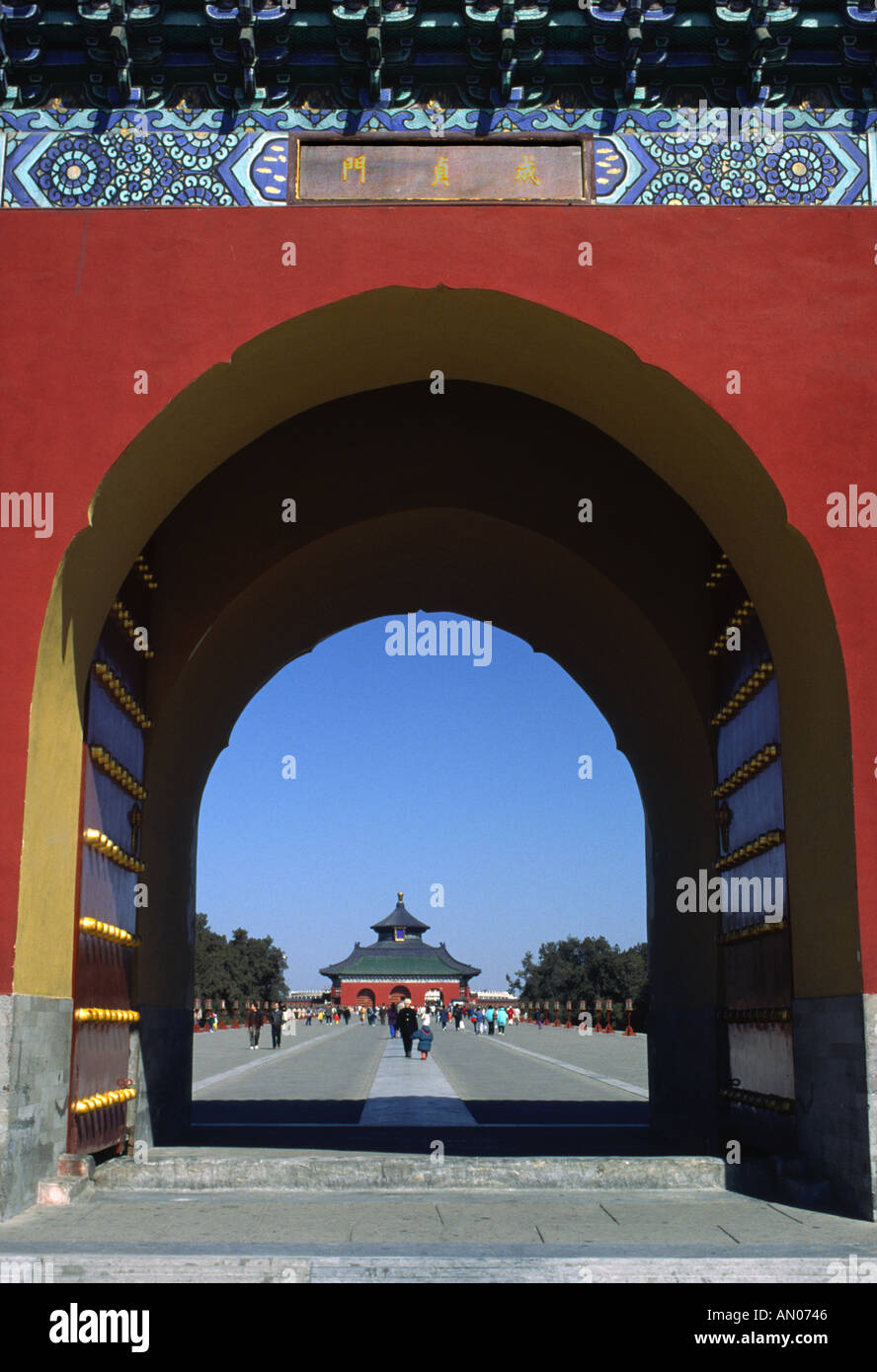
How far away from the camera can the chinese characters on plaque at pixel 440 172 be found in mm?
6363

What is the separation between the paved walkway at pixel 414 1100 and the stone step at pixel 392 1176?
2993 mm

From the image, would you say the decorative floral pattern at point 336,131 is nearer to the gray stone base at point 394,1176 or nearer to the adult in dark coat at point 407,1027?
the gray stone base at point 394,1176

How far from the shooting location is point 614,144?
21.1 feet

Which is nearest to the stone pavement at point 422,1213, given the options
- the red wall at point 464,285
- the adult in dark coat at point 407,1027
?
the red wall at point 464,285

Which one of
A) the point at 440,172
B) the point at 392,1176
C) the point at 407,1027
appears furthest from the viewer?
the point at 407,1027

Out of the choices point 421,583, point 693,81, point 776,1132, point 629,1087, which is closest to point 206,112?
point 693,81

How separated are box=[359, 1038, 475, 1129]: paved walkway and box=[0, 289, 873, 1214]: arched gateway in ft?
5.92

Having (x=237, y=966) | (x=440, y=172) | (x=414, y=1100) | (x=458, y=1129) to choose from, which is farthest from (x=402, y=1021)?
(x=237, y=966)

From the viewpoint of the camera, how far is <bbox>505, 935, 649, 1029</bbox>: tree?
60.4m

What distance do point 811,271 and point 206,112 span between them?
304cm

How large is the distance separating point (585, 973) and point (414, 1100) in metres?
55.3

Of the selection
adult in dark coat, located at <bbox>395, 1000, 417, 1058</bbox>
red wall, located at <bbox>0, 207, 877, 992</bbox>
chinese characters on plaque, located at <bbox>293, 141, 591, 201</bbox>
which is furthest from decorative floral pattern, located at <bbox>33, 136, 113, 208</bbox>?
adult in dark coat, located at <bbox>395, 1000, 417, 1058</bbox>

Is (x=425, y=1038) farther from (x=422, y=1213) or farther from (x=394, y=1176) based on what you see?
(x=422, y=1213)

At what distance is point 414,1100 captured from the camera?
1242 centimetres
